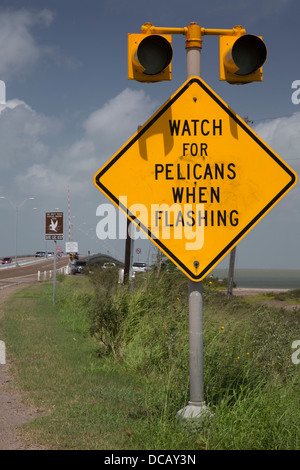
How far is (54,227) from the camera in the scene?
2062 centimetres

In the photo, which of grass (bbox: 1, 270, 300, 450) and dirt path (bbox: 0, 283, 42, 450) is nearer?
grass (bbox: 1, 270, 300, 450)

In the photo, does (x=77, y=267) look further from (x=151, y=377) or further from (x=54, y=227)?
(x=151, y=377)

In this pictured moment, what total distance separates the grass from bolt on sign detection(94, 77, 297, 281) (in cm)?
141

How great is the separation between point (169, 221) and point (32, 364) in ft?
17.4

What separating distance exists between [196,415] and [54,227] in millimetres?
16506

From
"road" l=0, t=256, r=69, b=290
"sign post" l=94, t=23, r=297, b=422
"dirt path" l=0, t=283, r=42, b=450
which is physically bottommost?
"road" l=0, t=256, r=69, b=290

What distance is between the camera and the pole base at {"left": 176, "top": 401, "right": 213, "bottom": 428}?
470 centimetres

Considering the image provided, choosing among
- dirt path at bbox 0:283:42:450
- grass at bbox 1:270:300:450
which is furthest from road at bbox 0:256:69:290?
dirt path at bbox 0:283:42:450

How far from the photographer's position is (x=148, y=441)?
189 inches

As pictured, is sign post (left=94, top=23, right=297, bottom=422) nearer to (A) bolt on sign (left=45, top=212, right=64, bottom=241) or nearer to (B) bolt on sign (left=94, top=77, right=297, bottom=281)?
(B) bolt on sign (left=94, top=77, right=297, bottom=281)

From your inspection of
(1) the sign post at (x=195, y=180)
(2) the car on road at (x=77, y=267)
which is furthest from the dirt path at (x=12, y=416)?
(2) the car on road at (x=77, y=267)

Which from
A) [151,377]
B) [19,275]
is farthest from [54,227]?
[19,275]
